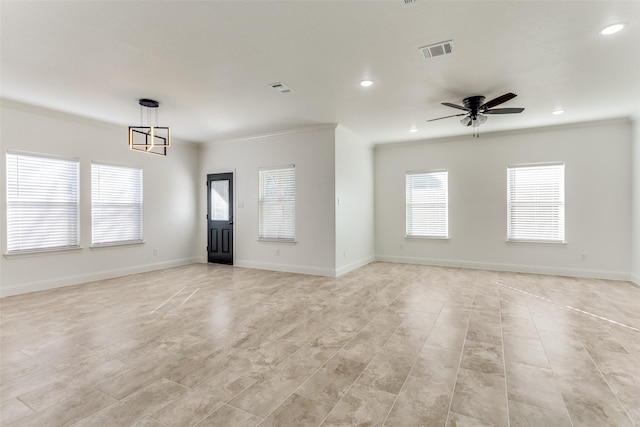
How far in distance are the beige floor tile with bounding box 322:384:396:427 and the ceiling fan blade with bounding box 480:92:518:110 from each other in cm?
375

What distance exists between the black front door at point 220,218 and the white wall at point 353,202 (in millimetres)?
2722

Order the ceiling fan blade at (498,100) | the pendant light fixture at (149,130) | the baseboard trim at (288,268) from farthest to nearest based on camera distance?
the baseboard trim at (288,268)
the pendant light fixture at (149,130)
the ceiling fan blade at (498,100)

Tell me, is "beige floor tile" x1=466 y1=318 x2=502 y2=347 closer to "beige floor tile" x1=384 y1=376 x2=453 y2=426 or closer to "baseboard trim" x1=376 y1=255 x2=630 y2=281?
"beige floor tile" x1=384 y1=376 x2=453 y2=426

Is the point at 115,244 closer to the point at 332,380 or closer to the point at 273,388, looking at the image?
the point at 273,388

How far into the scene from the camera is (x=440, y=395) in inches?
83.7

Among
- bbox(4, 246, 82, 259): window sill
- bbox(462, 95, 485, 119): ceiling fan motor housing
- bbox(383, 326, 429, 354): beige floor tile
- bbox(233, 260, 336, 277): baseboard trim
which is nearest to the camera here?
bbox(383, 326, 429, 354): beige floor tile

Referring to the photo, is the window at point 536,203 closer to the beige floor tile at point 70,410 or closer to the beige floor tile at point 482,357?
the beige floor tile at point 482,357

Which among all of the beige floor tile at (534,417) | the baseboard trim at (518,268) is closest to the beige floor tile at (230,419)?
the beige floor tile at (534,417)

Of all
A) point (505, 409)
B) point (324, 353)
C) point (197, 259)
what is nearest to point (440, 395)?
point (505, 409)

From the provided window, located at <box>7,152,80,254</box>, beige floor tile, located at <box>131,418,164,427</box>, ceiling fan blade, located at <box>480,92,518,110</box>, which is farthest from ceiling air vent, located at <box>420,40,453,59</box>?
window, located at <box>7,152,80,254</box>

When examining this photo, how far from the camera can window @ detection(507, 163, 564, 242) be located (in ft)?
20.0

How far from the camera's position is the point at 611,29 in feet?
9.07

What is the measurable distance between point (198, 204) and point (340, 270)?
407 cm

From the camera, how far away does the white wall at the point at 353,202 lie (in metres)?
6.09
